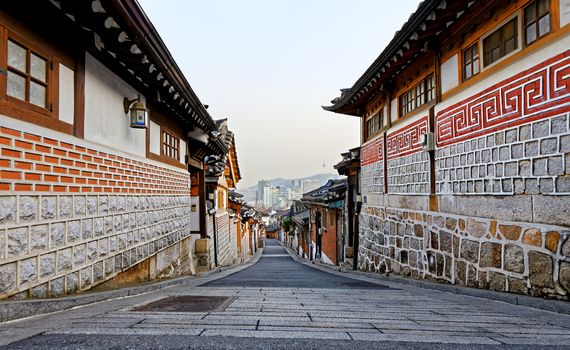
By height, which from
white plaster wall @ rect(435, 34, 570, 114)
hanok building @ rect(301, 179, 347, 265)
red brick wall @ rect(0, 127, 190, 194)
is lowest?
hanok building @ rect(301, 179, 347, 265)

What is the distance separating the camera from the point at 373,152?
14.3 meters

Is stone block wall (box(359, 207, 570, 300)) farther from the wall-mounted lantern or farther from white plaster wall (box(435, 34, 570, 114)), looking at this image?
the wall-mounted lantern

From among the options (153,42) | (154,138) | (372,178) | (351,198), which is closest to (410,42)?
(153,42)

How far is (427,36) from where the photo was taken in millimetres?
8039

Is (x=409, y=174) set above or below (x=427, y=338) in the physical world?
above

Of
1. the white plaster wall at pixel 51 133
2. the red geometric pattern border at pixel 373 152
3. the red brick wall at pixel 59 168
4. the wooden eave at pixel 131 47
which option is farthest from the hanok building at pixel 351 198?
the white plaster wall at pixel 51 133

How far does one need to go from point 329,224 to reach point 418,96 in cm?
1398

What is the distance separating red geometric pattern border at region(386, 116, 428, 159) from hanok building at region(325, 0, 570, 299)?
0.03m

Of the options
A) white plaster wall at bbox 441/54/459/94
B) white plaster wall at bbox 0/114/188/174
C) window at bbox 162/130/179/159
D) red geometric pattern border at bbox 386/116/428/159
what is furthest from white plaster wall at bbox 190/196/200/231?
white plaster wall at bbox 441/54/459/94

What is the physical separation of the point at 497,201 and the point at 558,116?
1800 mm

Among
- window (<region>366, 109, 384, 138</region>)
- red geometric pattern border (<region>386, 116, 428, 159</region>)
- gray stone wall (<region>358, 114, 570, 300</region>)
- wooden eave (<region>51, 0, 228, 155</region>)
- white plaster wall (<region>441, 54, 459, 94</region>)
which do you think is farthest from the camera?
window (<region>366, 109, 384, 138</region>)

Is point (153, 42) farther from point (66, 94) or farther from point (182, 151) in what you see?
point (182, 151)

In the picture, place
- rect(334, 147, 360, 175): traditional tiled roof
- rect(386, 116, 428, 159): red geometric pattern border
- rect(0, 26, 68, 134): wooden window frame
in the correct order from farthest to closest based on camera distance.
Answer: rect(334, 147, 360, 175): traditional tiled roof → rect(386, 116, 428, 159): red geometric pattern border → rect(0, 26, 68, 134): wooden window frame

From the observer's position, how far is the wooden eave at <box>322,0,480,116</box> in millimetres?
6777
